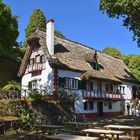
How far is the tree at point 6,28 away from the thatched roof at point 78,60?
18.0ft

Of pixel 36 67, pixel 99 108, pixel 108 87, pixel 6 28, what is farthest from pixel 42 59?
pixel 108 87

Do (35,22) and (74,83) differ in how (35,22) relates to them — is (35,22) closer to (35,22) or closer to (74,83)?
(35,22)

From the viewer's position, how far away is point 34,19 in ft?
225

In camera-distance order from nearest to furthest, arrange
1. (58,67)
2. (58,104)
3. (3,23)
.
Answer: (58,104)
(58,67)
(3,23)

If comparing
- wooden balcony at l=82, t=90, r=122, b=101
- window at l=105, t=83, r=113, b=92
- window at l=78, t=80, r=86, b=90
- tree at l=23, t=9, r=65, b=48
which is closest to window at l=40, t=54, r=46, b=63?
window at l=78, t=80, r=86, b=90

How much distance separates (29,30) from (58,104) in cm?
4004

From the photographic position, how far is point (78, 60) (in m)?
41.2

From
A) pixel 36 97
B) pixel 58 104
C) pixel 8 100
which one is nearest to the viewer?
pixel 8 100

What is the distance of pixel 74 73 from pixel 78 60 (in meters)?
3.49

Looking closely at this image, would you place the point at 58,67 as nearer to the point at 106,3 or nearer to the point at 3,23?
the point at 106,3

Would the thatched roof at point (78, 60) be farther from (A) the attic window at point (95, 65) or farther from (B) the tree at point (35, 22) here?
(B) the tree at point (35, 22)

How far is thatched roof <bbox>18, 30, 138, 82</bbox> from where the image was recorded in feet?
122

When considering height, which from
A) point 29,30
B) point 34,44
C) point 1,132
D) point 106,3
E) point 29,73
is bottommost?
point 1,132

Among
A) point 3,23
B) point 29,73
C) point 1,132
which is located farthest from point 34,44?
point 1,132
